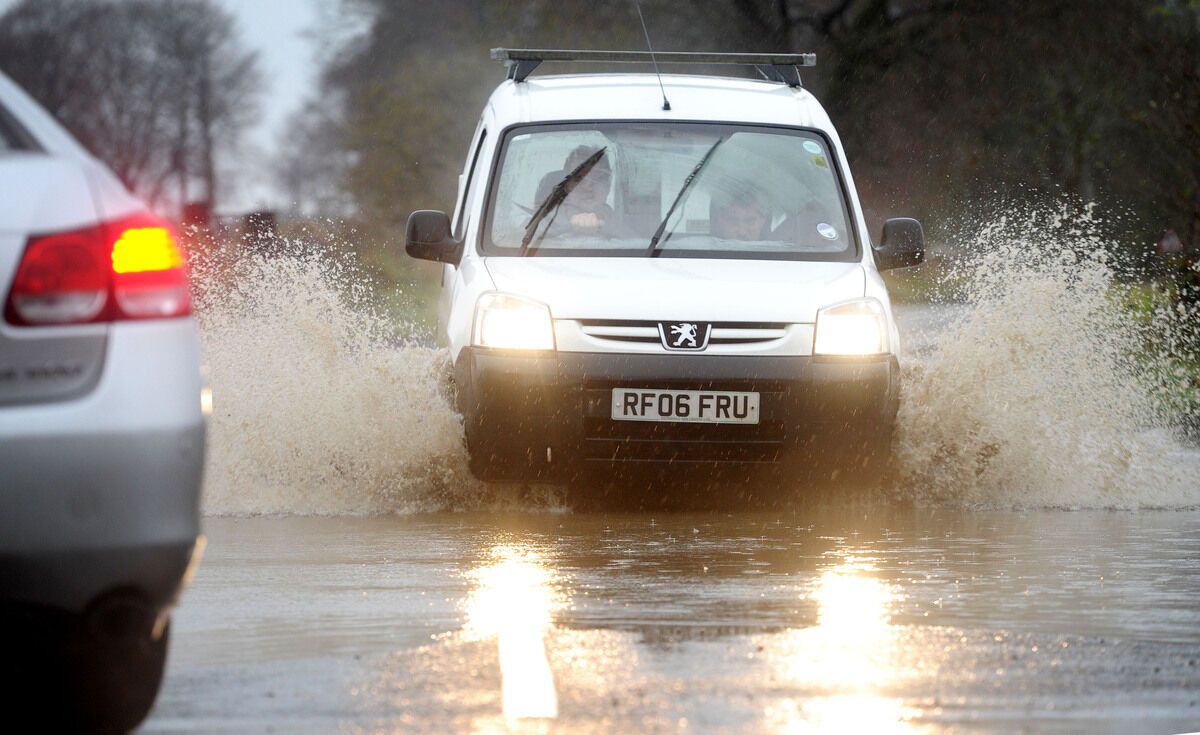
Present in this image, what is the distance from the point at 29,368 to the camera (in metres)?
4.11

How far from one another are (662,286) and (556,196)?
1.07 meters

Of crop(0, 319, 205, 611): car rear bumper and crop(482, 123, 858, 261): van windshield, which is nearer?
crop(0, 319, 205, 611): car rear bumper

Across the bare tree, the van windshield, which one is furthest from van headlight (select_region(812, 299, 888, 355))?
the bare tree

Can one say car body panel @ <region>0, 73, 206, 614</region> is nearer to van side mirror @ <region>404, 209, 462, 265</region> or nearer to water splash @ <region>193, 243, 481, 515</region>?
water splash @ <region>193, 243, 481, 515</region>

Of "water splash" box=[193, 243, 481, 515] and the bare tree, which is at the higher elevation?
the bare tree

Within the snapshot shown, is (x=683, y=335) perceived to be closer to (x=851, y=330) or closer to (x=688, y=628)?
(x=851, y=330)

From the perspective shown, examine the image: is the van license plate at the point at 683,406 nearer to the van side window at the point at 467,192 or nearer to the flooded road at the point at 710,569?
the flooded road at the point at 710,569

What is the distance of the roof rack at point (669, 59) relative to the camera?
11047 mm

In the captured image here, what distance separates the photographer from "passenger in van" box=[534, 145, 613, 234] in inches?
386

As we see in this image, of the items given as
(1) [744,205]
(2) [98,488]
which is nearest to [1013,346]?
(1) [744,205]

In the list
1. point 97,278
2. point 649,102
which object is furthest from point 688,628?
point 649,102

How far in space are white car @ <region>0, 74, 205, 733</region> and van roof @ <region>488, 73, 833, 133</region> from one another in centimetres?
599

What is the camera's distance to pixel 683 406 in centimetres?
886

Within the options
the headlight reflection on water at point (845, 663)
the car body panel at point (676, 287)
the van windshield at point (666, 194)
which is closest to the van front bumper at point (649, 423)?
the car body panel at point (676, 287)
